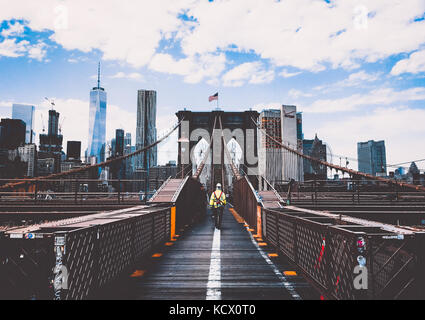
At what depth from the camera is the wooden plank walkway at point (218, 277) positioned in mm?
3955

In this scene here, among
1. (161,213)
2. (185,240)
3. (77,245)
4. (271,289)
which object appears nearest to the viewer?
(77,245)

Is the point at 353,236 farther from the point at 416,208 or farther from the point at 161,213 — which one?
the point at 416,208

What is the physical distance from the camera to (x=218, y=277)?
4699 mm

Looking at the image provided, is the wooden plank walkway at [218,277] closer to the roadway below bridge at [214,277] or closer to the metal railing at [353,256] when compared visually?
the roadway below bridge at [214,277]

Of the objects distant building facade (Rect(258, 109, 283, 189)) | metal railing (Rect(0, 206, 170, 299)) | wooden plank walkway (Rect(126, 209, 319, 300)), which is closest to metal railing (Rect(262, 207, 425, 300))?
wooden plank walkway (Rect(126, 209, 319, 300))

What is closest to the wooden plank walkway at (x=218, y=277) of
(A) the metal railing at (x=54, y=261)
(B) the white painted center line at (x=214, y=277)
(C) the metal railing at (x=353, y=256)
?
(B) the white painted center line at (x=214, y=277)

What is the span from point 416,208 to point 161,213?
11122 mm

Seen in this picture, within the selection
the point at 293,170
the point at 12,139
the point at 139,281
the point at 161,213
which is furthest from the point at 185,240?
the point at 12,139

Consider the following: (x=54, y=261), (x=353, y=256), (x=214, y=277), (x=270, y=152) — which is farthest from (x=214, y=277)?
(x=270, y=152)

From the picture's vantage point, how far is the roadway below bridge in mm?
3943

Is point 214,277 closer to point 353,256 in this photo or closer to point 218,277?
point 218,277
